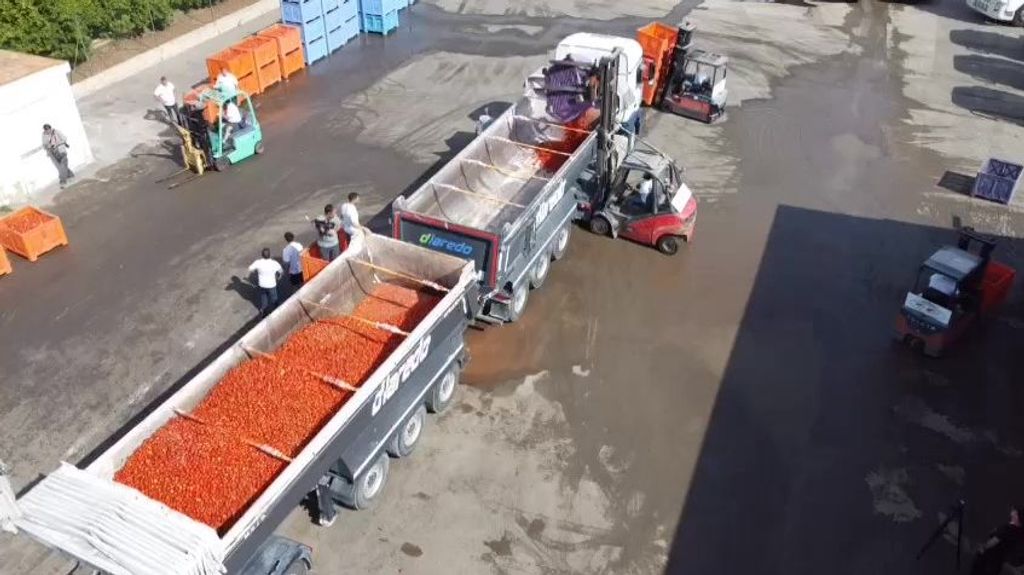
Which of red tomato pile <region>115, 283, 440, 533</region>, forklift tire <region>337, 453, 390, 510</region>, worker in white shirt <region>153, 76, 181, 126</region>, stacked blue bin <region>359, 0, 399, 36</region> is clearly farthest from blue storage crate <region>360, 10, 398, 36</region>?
forklift tire <region>337, 453, 390, 510</region>

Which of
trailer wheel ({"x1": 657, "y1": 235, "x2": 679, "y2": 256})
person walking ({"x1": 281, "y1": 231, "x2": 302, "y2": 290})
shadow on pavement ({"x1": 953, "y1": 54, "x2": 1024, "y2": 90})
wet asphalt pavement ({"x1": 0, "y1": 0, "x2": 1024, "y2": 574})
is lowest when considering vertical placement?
wet asphalt pavement ({"x1": 0, "y1": 0, "x2": 1024, "y2": 574})

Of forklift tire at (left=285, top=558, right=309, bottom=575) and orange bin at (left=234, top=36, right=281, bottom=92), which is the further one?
orange bin at (left=234, top=36, right=281, bottom=92)

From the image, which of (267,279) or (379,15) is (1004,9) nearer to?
(379,15)

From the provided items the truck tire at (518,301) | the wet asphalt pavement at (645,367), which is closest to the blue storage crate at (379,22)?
the wet asphalt pavement at (645,367)

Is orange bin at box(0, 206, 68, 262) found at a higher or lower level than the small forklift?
lower

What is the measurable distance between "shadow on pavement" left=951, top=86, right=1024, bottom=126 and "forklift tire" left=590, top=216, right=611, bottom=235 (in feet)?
43.3

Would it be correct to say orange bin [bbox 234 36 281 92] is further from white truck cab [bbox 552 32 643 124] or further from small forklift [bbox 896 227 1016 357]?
small forklift [bbox 896 227 1016 357]

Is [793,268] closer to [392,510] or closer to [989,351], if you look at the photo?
[989,351]

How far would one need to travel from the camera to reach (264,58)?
23.3 meters

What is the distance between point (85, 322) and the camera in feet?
48.0

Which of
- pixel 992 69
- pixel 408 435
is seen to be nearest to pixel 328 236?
pixel 408 435

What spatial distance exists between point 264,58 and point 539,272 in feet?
42.0

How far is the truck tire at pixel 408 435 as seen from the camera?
1141 cm

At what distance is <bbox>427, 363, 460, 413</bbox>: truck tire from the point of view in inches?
485
